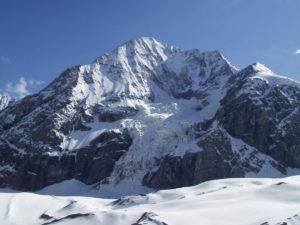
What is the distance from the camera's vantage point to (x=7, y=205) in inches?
6127

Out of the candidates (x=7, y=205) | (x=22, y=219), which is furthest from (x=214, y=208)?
(x=7, y=205)

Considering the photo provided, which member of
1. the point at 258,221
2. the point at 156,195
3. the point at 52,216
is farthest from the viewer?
the point at 156,195

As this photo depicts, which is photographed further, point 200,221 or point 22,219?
point 22,219

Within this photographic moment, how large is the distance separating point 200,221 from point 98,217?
22.1 metres

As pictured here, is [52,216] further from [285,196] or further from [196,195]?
[285,196]

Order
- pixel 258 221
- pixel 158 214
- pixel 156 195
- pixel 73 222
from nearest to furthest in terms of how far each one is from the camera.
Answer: pixel 258 221 → pixel 158 214 → pixel 73 222 → pixel 156 195

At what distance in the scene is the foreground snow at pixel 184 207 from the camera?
104m

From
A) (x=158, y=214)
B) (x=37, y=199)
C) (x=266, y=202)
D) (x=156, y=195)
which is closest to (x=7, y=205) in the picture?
(x=37, y=199)

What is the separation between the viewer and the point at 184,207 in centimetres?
12156

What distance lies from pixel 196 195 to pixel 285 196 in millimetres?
23886

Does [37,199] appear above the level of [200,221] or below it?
above

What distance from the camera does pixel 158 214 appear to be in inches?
4318

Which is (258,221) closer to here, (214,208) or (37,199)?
(214,208)

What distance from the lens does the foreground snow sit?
342 ft
